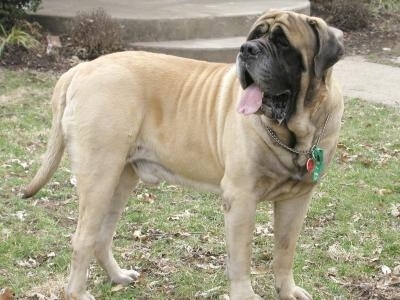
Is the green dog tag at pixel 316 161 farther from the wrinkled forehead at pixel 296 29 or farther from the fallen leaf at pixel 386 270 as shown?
the fallen leaf at pixel 386 270

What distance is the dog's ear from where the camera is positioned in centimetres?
360

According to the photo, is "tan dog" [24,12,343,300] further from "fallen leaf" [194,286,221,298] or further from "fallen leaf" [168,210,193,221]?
"fallen leaf" [168,210,193,221]

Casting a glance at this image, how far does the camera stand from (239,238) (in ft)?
12.8

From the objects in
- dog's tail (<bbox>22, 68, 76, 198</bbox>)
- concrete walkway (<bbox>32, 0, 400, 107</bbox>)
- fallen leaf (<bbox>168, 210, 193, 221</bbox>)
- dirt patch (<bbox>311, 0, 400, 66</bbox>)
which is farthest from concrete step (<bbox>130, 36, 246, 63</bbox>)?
dog's tail (<bbox>22, 68, 76, 198</bbox>)

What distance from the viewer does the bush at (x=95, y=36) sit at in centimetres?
1002

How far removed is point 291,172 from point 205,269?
132 cm

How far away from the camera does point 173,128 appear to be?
4.28m

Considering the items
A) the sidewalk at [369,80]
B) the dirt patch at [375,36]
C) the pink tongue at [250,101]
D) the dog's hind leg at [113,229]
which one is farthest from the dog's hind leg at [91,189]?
the dirt patch at [375,36]

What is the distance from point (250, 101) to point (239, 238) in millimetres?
744

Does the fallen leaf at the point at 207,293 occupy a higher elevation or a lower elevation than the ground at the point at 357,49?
higher

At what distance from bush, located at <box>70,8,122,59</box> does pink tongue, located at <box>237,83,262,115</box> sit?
6.56 m

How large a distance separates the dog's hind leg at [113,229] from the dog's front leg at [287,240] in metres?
0.94

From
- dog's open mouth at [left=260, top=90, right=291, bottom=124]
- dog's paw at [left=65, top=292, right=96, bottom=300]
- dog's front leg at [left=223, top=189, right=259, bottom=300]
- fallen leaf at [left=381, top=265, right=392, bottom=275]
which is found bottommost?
fallen leaf at [left=381, top=265, right=392, bottom=275]

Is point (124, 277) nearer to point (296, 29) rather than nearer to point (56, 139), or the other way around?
point (56, 139)
